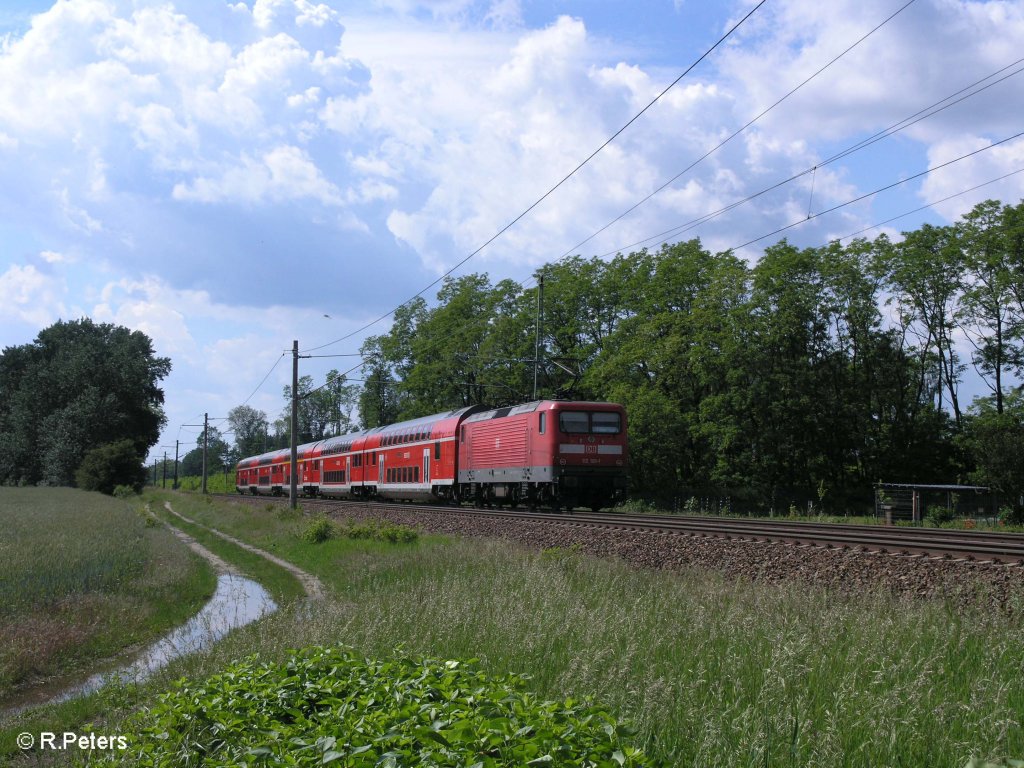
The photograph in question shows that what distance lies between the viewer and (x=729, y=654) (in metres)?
7.02

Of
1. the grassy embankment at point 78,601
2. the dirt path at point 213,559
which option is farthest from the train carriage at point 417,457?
the grassy embankment at point 78,601

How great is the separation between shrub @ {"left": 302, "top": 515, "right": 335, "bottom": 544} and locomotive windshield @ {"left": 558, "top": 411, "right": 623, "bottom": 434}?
7.48 metres

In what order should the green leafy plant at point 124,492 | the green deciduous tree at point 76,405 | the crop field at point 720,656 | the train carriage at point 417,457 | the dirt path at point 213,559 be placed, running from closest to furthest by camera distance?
1. the crop field at point 720,656
2. the dirt path at point 213,559
3. the train carriage at point 417,457
4. the green leafy plant at point 124,492
5. the green deciduous tree at point 76,405

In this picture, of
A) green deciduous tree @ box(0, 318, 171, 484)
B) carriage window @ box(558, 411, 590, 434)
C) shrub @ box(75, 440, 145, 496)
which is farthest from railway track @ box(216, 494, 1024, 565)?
green deciduous tree @ box(0, 318, 171, 484)

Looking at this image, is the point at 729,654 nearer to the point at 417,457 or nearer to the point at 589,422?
the point at 589,422

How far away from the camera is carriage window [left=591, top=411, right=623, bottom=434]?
29281mm

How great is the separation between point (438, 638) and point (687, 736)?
3.42m

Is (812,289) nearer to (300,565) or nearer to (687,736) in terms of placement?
(300,565)

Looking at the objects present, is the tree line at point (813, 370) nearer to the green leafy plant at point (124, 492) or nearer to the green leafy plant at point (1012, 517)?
the green leafy plant at point (1012, 517)

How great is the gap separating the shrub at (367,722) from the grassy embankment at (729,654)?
87 cm

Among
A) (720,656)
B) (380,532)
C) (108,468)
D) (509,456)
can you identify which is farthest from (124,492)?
(720,656)

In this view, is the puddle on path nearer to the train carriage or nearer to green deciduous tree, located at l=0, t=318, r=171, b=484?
the train carriage

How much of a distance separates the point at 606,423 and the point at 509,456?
11.7ft

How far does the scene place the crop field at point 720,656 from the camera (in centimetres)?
521
